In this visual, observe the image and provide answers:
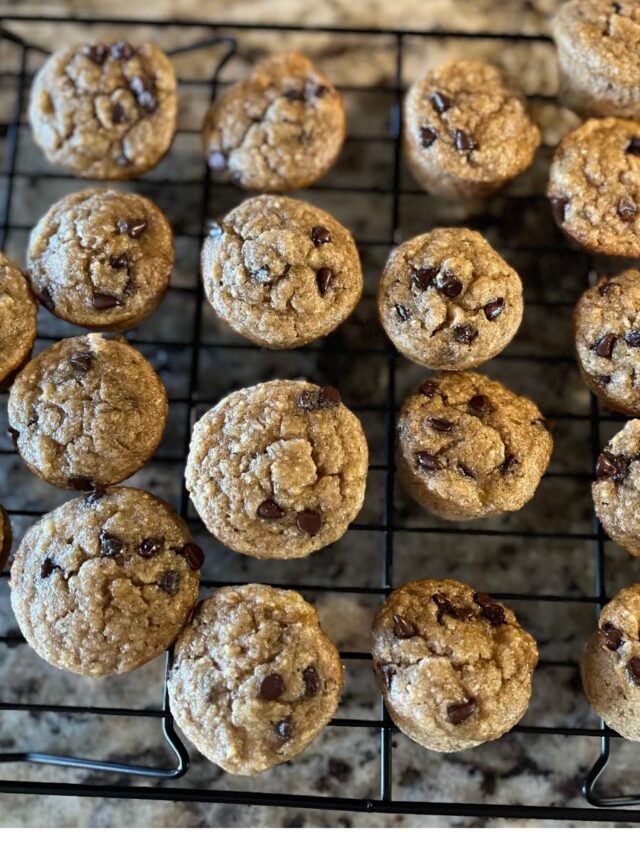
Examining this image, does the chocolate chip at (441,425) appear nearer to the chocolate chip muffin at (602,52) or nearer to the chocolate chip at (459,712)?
the chocolate chip at (459,712)

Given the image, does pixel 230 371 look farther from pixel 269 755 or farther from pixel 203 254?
pixel 269 755

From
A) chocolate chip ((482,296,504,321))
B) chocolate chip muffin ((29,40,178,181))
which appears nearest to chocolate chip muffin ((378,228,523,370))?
chocolate chip ((482,296,504,321))

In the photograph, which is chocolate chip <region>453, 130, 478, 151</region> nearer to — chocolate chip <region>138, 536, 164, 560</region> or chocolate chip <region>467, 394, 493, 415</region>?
chocolate chip <region>467, 394, 493, 415</region>

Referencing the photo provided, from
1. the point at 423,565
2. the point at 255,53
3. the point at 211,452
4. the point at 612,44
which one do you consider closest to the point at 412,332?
the point at 211,452

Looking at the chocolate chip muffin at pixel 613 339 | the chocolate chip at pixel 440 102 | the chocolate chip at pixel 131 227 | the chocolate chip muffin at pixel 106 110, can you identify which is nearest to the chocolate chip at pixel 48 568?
the chocolate chip at pixel 131 227

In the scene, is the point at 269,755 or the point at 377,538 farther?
the point at 377,538

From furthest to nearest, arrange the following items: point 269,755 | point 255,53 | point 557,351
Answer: point 255,53
point 557,351
point 269,755
